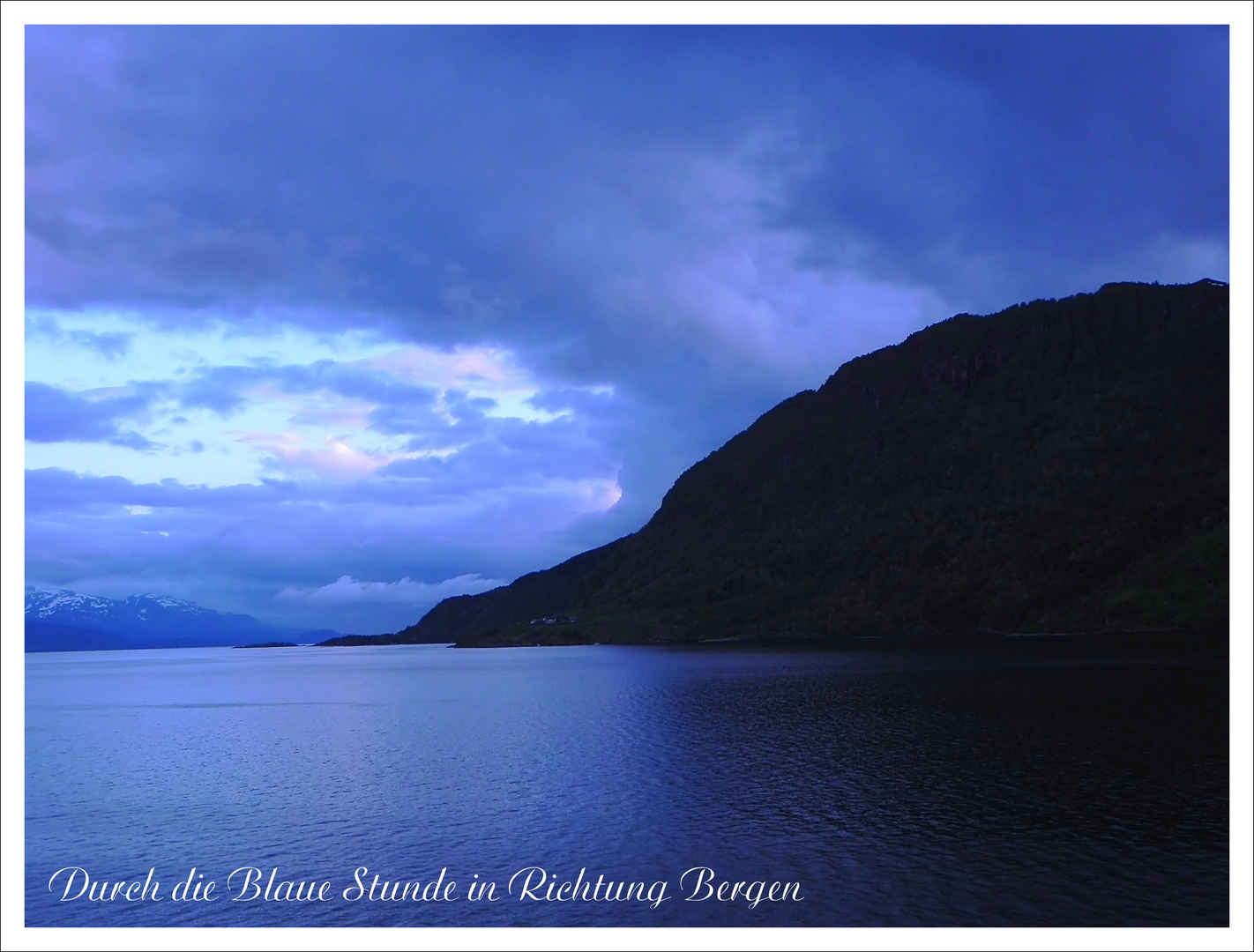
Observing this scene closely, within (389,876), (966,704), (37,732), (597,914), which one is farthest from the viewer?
(37,732)

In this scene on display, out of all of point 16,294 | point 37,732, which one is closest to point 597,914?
point 16,294

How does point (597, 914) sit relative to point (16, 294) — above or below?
Answer: below

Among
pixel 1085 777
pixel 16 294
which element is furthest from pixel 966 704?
pixel 16 294

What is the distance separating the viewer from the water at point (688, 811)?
43406 millimetres

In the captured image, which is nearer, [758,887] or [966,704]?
[758,887]

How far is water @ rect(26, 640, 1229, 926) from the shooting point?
43.4 m

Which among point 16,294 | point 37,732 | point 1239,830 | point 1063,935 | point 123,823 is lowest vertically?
point 37,732

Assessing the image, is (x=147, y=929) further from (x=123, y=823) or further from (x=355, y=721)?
(x=355, y=721)

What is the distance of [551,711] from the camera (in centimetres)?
12925

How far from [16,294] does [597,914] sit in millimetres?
38726

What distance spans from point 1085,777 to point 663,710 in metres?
65.9

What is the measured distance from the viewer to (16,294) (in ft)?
128

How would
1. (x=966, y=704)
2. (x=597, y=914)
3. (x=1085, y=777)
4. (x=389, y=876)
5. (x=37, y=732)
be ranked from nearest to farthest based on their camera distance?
(x=597, y=914), (x=389, y=876), (x=1085, y=777), (x=966, y=704), (x=37, y=732)

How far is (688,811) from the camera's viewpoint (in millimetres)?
62062
